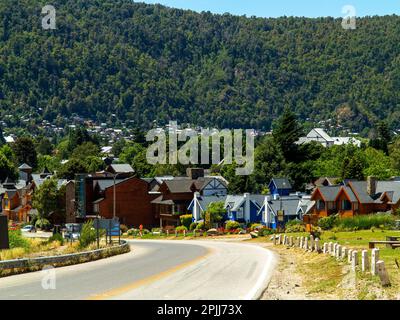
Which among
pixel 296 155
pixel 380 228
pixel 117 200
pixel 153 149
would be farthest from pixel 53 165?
pixel 380 228

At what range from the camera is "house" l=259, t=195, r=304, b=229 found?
3524 inches

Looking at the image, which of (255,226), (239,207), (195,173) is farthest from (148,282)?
(195,173)

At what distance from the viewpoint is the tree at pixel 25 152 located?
7505 inches

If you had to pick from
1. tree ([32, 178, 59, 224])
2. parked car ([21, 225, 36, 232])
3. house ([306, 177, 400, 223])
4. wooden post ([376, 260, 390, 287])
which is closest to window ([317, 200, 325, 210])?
house ([306, 177, 400, 223])

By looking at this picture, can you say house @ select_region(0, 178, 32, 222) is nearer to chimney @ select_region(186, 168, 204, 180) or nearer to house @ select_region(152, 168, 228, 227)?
house @ select_region(152, 168, 228, 227)

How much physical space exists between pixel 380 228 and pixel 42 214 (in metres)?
54.1

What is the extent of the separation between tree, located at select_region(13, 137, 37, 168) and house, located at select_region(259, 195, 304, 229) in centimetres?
11112

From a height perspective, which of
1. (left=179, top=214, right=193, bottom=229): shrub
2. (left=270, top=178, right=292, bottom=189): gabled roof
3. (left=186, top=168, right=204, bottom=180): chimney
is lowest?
(left=179, top=214, right=193, bottom=229): shrub

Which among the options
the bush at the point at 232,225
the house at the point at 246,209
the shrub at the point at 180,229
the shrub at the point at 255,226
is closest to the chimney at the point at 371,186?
the shrub at the point at 255,226

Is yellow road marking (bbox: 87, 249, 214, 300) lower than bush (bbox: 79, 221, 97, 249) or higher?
higher

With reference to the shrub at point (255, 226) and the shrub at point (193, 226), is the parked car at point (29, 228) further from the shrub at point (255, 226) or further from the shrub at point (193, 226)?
the shrub at point (255, 226)

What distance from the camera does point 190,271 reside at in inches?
1091

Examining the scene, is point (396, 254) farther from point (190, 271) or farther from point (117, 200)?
point (117, 200)

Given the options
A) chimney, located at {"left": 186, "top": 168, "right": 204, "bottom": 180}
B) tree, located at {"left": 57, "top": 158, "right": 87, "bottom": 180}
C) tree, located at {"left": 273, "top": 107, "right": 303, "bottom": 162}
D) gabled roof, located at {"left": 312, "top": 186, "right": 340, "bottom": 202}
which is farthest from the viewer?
tree, located at {"left": 57, "top": 158, "right": 87, "bottom": 180}
